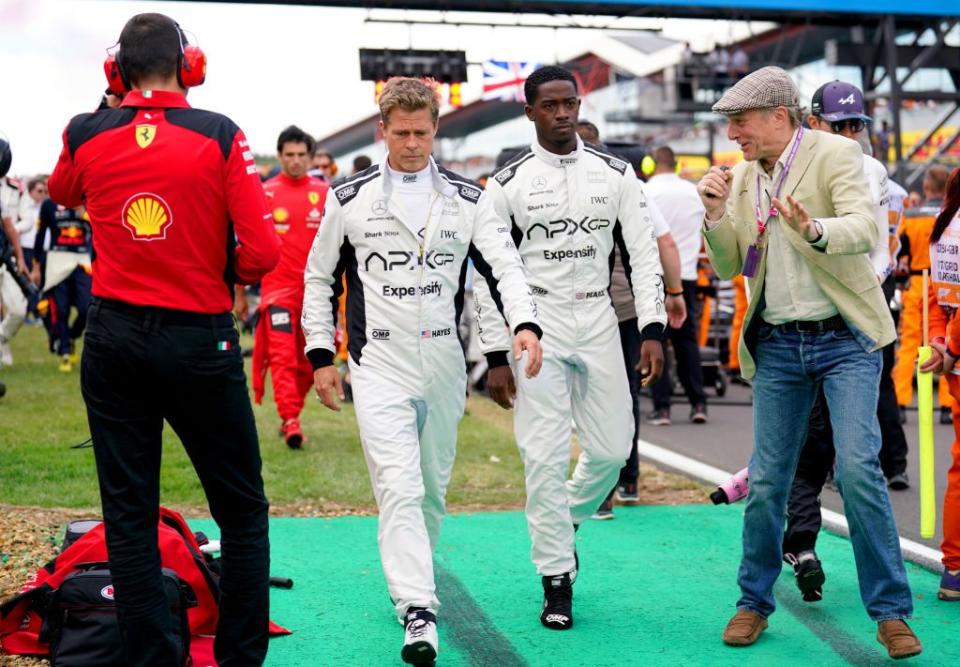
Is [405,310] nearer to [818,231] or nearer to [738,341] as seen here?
[818,231]

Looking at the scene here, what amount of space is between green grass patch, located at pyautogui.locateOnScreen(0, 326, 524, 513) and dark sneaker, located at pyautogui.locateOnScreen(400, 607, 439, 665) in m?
2.99

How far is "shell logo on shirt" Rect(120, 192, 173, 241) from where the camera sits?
3.95 meters

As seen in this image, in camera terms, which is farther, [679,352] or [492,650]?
[679,352]

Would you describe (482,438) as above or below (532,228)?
below

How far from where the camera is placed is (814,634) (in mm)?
5281

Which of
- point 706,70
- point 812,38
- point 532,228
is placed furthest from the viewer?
point 812,38

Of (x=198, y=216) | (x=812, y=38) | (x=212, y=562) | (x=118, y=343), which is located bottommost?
(x=212, y=562)

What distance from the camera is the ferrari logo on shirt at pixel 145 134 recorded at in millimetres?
3945

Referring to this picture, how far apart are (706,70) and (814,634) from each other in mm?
29322

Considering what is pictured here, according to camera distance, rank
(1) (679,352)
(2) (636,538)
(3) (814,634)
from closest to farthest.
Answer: (3) (814,634) → (2) (636,538) → (1) (679,352)

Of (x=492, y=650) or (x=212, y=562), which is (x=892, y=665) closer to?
(x=492, y=650)

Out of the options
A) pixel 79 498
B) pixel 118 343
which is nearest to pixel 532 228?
pixel 118 343

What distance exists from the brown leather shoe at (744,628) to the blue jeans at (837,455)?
3 cm

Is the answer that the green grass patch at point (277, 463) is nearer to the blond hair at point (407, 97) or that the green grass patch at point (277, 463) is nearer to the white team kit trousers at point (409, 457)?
the white team kit trousers at point (409, 457)
